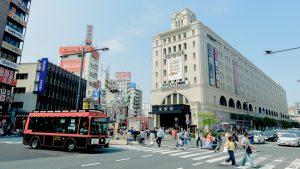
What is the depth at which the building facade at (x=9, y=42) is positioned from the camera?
3934 centimetres

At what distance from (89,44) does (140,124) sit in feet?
228

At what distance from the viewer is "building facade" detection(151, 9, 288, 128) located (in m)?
55.5

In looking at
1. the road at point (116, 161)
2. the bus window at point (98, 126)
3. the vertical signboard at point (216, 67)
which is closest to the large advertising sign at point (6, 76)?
the road at point (116, 161)

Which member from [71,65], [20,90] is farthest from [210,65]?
[71,65]

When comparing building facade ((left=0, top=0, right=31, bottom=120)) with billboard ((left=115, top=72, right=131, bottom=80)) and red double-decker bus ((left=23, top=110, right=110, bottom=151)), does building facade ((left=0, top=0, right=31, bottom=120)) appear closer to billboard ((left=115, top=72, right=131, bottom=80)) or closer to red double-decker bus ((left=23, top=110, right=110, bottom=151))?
red double-decker bus ((left=23, top=110, right=110, bottom=151))

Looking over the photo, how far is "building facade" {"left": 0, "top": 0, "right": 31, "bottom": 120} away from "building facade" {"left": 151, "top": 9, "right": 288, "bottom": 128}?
3214cm

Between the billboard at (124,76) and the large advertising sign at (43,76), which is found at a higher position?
the billboard at (124,76)

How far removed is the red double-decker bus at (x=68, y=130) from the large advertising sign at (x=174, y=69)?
4303cm

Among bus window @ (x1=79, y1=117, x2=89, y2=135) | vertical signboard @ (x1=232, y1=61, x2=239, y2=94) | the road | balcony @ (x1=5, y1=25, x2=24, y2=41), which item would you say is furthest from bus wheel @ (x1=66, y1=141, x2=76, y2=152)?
vertical signboard @ (x1=232, y1=61, x2=239, y2=94)

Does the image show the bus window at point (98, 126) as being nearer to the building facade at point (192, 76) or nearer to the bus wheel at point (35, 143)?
the bus wheel at point (35, 143)

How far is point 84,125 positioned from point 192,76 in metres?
43.5

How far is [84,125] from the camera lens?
1642 cm

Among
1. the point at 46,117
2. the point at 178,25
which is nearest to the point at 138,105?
the point at 178,25

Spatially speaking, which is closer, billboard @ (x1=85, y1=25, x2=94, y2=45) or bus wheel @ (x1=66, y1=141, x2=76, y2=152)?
bus wheel @ (x1=66, y1=141, x2=76, y2=152)
